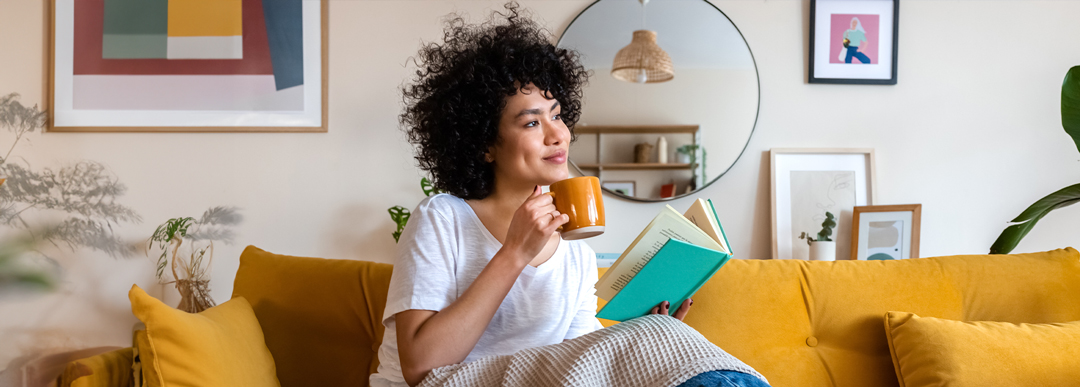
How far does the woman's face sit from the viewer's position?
1.11 meters

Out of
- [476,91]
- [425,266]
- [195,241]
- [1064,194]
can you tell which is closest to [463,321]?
[425,266]

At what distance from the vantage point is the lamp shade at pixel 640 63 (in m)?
1.83

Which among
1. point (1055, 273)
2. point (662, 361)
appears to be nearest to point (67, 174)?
point (662, 361)

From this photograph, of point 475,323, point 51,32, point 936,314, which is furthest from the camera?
point 51,32

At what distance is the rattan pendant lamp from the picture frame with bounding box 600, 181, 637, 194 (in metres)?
0.32

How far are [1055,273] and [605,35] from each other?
51.0 inches

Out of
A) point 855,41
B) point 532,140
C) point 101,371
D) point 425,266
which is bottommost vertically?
point 101,371

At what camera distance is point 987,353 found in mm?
1196

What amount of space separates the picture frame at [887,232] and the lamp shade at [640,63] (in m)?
0.72

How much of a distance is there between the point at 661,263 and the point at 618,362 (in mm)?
244

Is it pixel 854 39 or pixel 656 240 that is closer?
pixel 656 240

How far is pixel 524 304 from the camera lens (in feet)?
3.62

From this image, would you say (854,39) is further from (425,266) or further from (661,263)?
(425,266)

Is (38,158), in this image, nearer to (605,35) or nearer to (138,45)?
(138,45)
